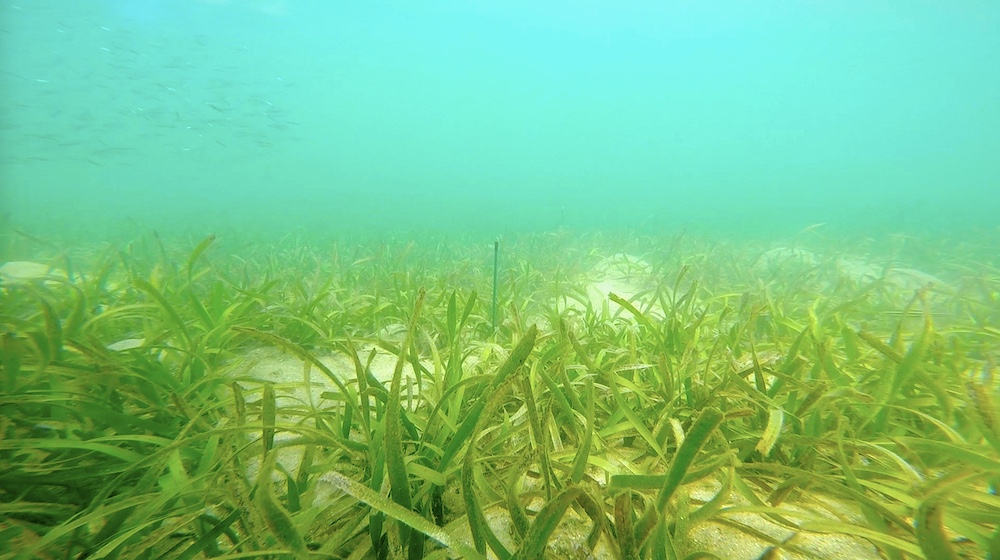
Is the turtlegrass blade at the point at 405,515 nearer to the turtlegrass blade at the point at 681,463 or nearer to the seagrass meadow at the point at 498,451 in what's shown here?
the seagrass meadow at the point at 498,451

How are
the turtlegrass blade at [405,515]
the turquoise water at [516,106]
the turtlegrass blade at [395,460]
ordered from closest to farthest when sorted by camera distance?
the turtlegrass blade at [405,515] → the turtlegrass blade at [395,460] → the turquoise water at [516,106]

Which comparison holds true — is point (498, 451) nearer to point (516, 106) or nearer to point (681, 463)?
point (681, 463)

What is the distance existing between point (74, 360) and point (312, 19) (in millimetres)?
76823

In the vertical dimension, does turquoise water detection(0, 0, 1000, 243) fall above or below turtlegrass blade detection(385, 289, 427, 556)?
above

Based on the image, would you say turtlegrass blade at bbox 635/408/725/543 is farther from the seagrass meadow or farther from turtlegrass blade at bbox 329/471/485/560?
turtlegrass blade at bbox 329/471/485/560

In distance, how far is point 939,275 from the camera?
181 inches

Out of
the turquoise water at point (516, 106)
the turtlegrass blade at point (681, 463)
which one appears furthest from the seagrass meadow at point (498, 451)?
the turquoise water at point (516, 106)

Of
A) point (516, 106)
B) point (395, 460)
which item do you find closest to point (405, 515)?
point (395, 460)

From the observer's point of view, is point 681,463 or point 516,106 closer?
point 681,463

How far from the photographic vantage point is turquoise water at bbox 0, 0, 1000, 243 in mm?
37625

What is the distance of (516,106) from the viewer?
283 feet

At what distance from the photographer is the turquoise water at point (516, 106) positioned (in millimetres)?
37625

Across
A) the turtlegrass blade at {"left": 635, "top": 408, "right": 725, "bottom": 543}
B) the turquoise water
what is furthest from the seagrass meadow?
the turquoise water

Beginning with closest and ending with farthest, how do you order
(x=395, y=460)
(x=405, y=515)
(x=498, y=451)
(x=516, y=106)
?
(x=405, y=515), (x=395, y=460), (x=498, y=451), (x=516, y=106)
